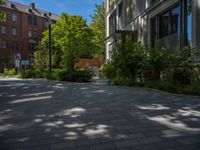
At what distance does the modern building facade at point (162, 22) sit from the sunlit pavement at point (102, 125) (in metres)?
4.62

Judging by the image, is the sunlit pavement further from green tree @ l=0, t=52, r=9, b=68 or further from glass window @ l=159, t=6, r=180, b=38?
green tree @ l=0, t=52, r=9, b=68

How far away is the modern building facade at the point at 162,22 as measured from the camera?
10755 mm

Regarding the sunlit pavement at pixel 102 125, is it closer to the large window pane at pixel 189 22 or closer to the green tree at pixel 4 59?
the large window pane at pixel 189 22

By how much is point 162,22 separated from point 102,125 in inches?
427

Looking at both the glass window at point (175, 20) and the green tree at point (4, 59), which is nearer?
the glass window at point (175, 20)

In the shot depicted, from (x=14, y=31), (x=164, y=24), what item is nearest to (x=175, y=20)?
(x=164, y=24)

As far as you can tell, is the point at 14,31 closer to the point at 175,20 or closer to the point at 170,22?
the point at 170,22

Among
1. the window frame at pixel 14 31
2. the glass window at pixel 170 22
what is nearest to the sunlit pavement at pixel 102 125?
the glass window at pixel 170 22

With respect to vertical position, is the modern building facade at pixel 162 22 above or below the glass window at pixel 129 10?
below

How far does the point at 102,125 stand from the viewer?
4988 mm

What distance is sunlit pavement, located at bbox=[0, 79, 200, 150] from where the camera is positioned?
154 inches

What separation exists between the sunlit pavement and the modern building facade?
462cm

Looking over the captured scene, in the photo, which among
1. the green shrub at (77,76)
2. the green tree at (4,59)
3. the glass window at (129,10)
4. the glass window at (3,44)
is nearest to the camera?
the green shrub at (77,76)

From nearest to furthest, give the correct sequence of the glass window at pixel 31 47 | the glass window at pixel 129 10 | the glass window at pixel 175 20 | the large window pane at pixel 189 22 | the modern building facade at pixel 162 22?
the modern building facade at pixel 162 22, the large window pane at pixel 189 22, the glass window at pixel 175 20, the glass window at pixel 129 10, the glass window at pixel 31 47
